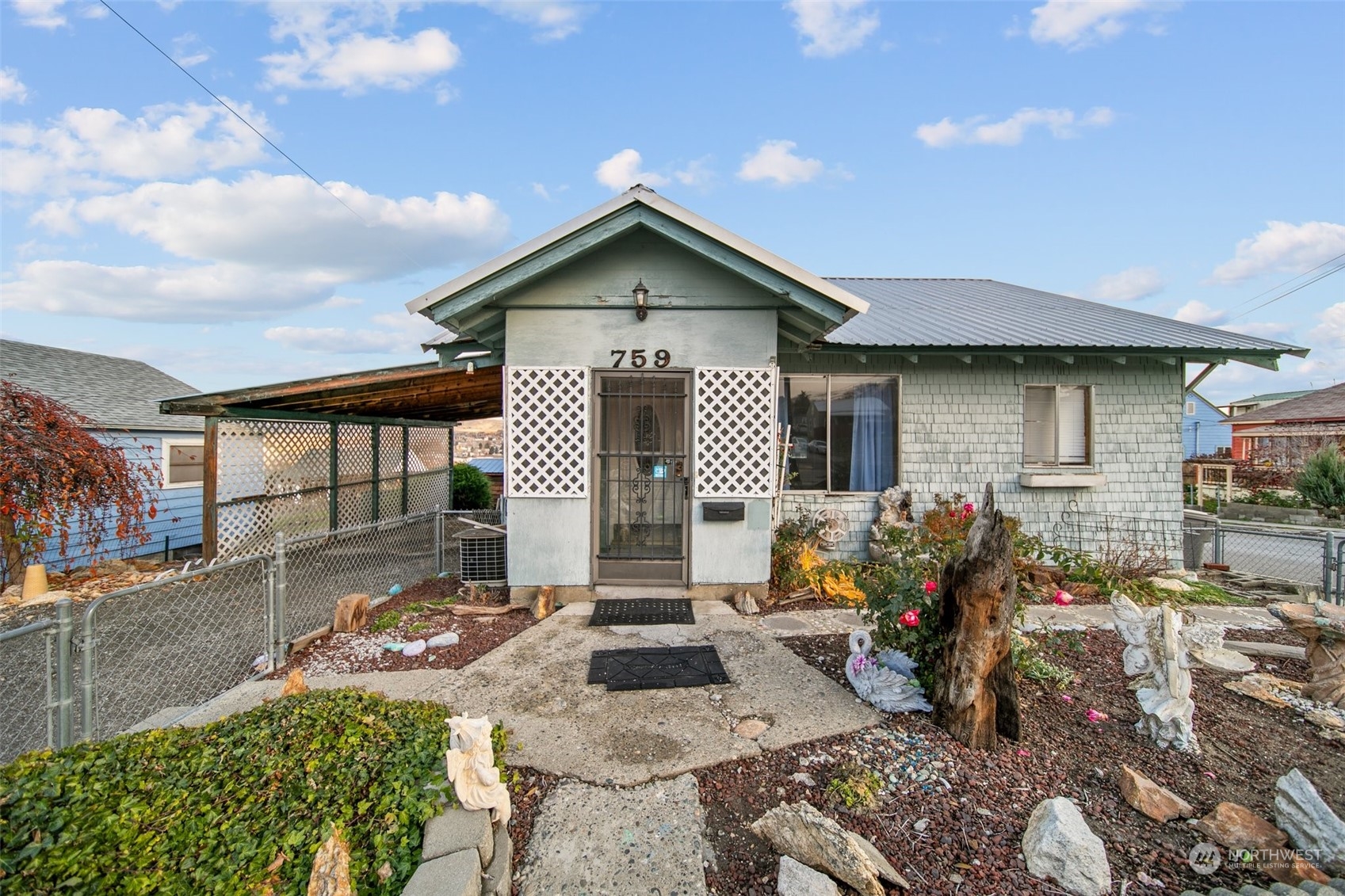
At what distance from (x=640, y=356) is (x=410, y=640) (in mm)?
3354

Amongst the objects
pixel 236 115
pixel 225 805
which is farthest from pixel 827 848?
pixel 236 115

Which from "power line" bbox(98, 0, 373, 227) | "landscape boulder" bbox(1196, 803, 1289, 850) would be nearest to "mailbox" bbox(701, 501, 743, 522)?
"landscape boulder" bbox(1196, 803, 1289, 850)

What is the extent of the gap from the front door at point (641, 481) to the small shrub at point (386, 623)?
196 cm

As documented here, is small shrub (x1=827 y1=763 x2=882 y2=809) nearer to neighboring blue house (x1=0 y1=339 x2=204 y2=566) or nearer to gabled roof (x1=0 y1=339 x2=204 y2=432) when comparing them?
neighboring blue house (x1=0 y1=339 x2=204 y2=566)

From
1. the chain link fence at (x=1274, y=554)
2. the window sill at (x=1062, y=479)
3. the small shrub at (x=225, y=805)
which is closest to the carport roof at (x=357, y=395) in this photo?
the small shrub at (x=225, y=805)

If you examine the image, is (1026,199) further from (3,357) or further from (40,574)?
(3,357)

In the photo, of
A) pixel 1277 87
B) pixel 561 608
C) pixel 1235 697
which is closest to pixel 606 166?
pixel 561 608

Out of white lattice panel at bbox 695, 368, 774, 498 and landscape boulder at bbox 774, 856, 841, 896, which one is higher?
white lattice panel at bbox 695, 368, 774, 498

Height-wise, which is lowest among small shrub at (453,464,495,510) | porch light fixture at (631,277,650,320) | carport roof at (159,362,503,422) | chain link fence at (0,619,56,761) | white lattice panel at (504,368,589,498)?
chain link fence at (0,619,56,761)

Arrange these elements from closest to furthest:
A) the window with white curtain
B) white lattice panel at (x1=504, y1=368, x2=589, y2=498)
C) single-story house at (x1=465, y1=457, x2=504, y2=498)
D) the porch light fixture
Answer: the porch light fixture
white lattice panel at (x1=504, y1=368, x2=589, y2=498)
the window with white curtain
single-story house at (x1=465, y1=457, x2=504, y2=498)

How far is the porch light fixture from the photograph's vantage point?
5.55m

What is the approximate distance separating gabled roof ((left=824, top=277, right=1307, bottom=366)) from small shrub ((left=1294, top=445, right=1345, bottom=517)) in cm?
990

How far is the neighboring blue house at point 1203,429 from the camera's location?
28.9 m

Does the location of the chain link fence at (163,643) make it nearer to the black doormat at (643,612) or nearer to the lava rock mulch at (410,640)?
the lava rock mulch at (410,640)
